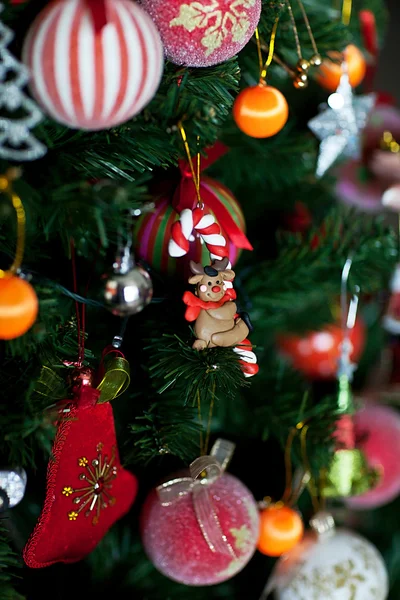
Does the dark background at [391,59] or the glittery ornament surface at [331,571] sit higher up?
the dark background at [391,59]

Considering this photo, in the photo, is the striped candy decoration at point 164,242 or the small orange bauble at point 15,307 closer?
the small orange bauble at point 15,307

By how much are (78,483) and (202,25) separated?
38 cm

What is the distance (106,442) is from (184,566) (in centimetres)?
14

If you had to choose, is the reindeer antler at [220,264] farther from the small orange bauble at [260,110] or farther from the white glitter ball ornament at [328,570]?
the white glitter ball ornament at [328,570]

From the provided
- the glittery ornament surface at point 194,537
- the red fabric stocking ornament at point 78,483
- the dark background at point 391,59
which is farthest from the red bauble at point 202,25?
the dark background at point 391,59

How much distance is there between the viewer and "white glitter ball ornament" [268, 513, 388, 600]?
70cm

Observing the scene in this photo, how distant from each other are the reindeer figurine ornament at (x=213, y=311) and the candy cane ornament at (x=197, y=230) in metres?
0.02

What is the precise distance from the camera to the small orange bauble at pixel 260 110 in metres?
0.60

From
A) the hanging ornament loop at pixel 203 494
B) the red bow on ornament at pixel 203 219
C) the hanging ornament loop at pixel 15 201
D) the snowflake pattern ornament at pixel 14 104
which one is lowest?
the hanging ornament loop at pixel 203 494

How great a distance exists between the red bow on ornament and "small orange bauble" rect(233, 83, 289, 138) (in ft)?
0.16

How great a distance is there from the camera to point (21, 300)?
1.34 ft

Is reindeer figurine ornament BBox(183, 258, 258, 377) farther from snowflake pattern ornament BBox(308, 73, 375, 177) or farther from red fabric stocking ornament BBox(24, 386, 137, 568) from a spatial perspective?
snowflake pattern ornament BBox(308, 73, 375, 177)

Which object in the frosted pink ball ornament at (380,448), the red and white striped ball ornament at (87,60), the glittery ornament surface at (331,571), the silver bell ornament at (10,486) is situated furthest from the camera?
the frosted pink ball ornament at (380,448)

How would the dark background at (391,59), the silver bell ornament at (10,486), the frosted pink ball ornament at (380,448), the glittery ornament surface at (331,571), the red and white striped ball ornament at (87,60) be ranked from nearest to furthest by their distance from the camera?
1. the red and white striped ball ornament at (87,60)
2. the silver bell ornament at (10,486)
3. the glittery ornament surface at (331,571)
4. the frosted pink ball ornament at (380,448)
5. the dark background at (391,59)
